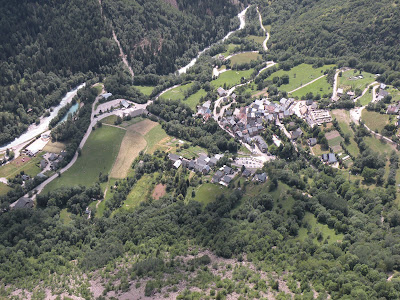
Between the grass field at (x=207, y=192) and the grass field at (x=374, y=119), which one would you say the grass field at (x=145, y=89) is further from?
the grass field at (x=374, y=119)

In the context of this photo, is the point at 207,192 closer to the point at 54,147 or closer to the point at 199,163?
the point at 199,163

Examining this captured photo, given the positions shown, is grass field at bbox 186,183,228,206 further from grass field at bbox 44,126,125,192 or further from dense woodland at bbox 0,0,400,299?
grass field at bbox 44,126,125,192

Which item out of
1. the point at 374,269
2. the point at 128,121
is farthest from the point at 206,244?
the point at 128,121

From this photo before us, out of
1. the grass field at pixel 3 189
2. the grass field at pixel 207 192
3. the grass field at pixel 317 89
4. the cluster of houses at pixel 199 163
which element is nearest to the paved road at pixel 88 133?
the grass field at pixel 3 189

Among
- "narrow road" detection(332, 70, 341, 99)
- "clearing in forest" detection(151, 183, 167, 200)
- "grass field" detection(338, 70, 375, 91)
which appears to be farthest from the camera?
"grass field" detection(338, 70, 375, 91)

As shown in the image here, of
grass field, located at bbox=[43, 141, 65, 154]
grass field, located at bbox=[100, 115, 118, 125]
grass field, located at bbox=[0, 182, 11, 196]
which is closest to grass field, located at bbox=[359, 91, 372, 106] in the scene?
grass field, located at bbox=[100, 115, 118, 125]

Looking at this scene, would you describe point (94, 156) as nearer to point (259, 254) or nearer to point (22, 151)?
point (22, 151)

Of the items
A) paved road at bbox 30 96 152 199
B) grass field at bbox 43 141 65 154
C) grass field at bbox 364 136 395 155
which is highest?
grass field at bbox 43 141 65 154

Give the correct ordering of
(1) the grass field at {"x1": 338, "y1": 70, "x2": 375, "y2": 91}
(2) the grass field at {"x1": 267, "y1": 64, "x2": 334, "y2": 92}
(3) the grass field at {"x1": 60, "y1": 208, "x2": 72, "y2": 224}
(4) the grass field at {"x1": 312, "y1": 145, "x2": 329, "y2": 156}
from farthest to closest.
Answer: (2) the grass field at {"x1": 267, "y1": 64, "x2": 334, "y2": 92} < (1) the grass field at {"x1": 338, "y1": 70, "x2": 375, "y2": 91} < (4) the grass field at {"x1": 312, "y1": 145, "x2": 329, "y2": 156} < (3) the grass field at {"x1": 60, "y1": 208, "x2": 72, "y2": 224}

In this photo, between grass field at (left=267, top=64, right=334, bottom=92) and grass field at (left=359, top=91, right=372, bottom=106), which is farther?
grass field at (left=267, top=64, right=334, bottom=92)
